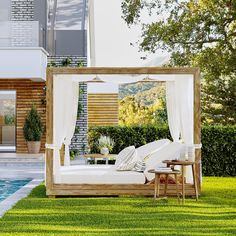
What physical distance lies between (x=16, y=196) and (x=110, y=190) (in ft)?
5.68

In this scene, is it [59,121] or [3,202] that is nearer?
[3,202]

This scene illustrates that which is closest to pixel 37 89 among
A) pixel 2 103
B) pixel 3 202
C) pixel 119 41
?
pixel 2 103

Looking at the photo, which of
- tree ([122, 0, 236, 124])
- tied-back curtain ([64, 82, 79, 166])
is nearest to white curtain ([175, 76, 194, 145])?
tied-back curtain ([64, 82, 79, 166])

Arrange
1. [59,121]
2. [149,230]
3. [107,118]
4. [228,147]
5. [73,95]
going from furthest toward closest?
[107,118] < [228,147] < [73,95] < [59,121] < [149,230]

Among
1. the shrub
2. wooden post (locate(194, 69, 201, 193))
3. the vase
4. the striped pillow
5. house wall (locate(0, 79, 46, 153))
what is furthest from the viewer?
house wall (locate(0, 79, 46, 153))

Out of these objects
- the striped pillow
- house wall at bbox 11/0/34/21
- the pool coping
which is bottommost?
the pool coping

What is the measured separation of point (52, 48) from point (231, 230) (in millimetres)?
16410

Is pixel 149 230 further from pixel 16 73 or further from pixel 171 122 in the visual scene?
pixel 16 73

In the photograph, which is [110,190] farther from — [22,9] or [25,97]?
[22,9]

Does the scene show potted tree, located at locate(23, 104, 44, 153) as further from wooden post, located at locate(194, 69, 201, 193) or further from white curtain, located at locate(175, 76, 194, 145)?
wooden post, located at locate(194, 69, 201, 193)

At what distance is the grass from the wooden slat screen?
13198mm

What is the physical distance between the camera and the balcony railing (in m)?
21.9

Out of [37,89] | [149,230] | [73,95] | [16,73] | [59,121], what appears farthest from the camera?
[37,89]

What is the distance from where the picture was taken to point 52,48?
24547 mm
